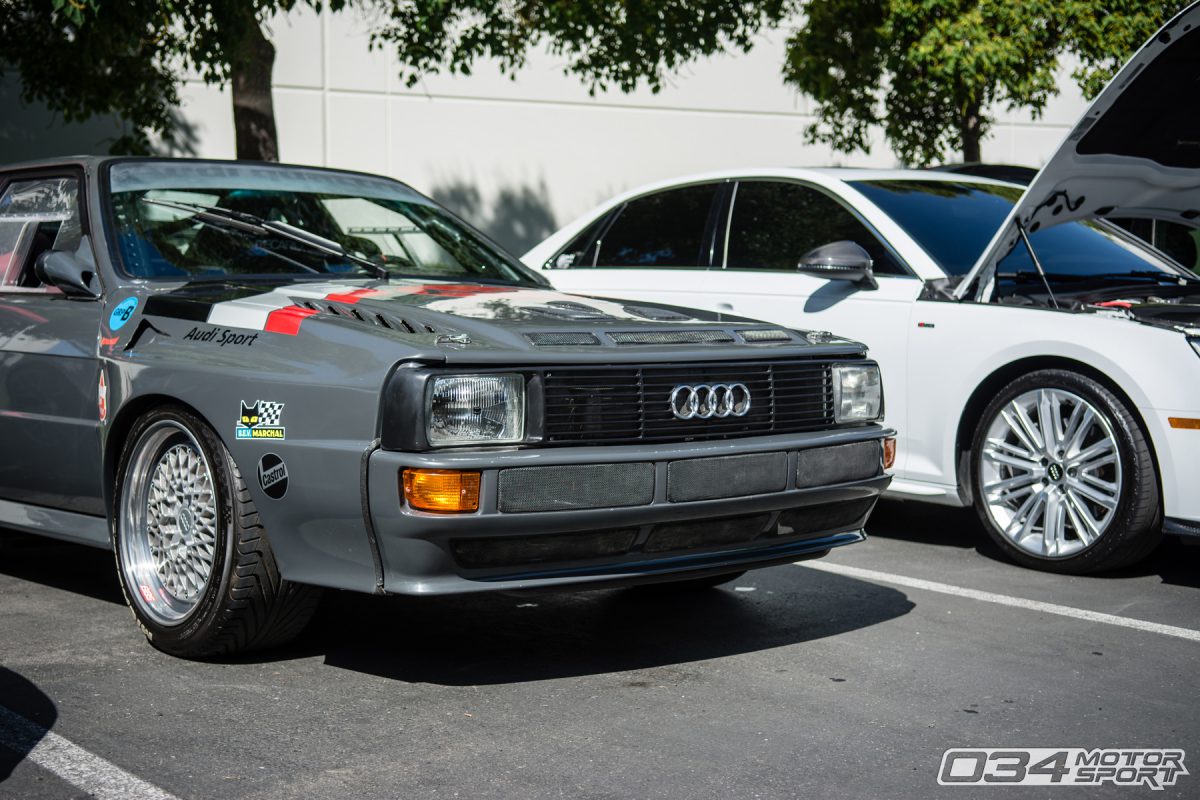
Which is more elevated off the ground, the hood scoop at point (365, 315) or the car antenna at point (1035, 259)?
the car antenna at point (1035, 259)

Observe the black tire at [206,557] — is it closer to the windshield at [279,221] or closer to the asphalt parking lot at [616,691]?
the asphalt parking lot at [616,691]

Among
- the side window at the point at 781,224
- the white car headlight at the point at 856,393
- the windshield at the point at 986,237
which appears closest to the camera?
the white car headlight at the point at 856,393

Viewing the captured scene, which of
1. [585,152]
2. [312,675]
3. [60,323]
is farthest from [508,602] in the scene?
[585,152]

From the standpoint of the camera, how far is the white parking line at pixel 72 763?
10.5 ft

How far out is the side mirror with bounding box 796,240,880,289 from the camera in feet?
20.1

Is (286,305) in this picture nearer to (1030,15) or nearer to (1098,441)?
(1098,441)

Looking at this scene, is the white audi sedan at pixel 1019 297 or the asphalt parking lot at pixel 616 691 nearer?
the asphalt parking lot at pixel 616 691

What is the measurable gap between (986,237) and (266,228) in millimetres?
3244

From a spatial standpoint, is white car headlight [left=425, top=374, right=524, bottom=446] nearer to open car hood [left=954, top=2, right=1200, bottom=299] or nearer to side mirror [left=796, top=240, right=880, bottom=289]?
side mirror [left=796, top=240, right=880, bottom=289]

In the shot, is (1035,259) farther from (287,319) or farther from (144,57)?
(144,57)

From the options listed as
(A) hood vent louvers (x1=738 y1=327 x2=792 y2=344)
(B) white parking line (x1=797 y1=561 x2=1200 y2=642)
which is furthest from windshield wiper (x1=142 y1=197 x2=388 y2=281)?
(B) white parking line (x1=797 y1=561 x2=1200 y2=642)

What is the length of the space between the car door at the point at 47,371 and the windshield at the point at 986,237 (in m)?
3.51

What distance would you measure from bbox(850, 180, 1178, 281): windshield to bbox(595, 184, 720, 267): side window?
0.83m

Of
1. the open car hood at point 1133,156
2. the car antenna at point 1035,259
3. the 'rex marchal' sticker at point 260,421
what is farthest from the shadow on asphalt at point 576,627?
the open car hood at point 1133,156
